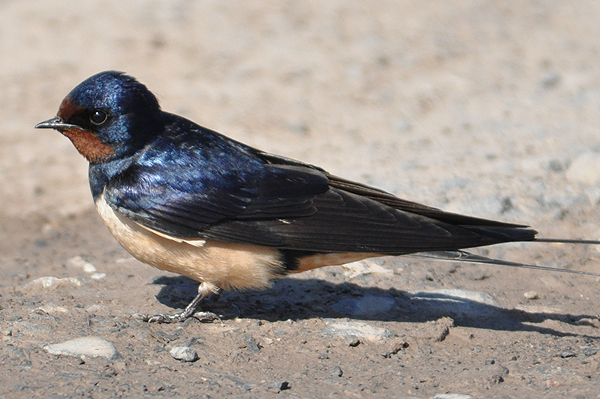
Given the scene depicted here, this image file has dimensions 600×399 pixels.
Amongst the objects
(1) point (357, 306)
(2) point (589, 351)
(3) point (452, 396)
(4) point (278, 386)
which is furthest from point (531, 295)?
(4) point (278, 386)

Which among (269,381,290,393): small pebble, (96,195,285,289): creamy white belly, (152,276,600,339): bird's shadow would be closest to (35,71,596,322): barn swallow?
(96,195,285,289): creamy white belly

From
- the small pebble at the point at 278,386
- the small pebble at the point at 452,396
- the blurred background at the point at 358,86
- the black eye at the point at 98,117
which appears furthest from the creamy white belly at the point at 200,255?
the blurred background at the point at 358,86

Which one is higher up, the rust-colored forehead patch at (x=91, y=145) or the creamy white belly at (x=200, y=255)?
the rust-colored forehead patch at (x=91, y=145)

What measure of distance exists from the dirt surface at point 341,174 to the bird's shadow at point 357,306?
0.01 metres

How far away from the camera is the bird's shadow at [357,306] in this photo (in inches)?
159

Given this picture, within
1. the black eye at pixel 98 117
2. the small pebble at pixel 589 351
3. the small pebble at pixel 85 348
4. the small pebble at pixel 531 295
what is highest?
the black eye at pixel 98 117

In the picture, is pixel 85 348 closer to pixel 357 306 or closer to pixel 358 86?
pixel 357 306

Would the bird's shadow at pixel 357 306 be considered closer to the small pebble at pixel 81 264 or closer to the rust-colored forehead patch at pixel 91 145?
the small pebble at pixel 81 264

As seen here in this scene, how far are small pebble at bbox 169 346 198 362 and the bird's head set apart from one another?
945 mm

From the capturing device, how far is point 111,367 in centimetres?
342

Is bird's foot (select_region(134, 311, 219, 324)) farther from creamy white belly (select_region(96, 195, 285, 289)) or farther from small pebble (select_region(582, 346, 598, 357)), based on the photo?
small pebble (select_region(582, 346, 598, 357))

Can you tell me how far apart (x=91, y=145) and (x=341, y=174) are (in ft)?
7.51

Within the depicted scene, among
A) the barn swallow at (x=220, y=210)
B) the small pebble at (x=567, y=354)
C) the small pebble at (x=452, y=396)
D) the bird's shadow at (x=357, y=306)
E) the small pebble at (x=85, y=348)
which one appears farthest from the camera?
the bird's shadow at (x=357, y=306)

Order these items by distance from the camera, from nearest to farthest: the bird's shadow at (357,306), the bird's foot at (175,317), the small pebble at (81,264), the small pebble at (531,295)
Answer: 1. the bird's foot at (175,317)
2. the bird's shadow at (357,306)
3. the small pebble at (531,295)
4. the small pebble at (81,264)
